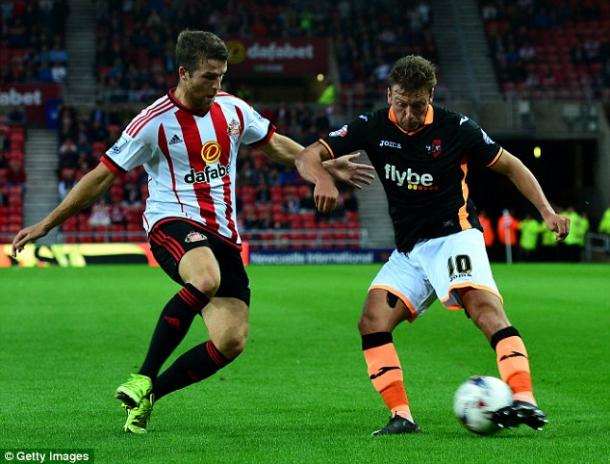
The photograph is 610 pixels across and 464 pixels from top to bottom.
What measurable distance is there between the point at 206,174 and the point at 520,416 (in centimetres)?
220

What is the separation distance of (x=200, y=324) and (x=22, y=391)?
20.8ft

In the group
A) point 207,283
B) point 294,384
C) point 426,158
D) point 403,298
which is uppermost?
point 426,158

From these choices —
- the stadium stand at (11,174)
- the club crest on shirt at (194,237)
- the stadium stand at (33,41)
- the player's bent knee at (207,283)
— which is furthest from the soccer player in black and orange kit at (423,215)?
the stadium stand at (33,41)

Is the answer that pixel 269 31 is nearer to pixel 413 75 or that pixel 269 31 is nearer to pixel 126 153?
pixel 126 153

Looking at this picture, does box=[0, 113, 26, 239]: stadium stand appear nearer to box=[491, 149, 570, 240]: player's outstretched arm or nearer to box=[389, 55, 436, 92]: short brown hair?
box=[491, 149, 570, 240]: player's outstretched arm

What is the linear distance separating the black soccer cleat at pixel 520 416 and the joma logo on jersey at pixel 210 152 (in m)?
2.12

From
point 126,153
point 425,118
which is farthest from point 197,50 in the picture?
point 425,118

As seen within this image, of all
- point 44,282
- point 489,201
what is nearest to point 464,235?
point 44,282

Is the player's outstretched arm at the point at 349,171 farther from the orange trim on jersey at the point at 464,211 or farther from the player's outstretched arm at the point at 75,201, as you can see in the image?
the player's outstretched arm at the point at 75,201

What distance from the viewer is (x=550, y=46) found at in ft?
138

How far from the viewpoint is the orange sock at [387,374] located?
691 centimetres

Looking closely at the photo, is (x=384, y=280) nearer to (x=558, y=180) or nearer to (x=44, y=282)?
(x=44, y=282)

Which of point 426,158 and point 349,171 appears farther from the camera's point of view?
point 426,158

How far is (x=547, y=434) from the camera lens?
6.66m
